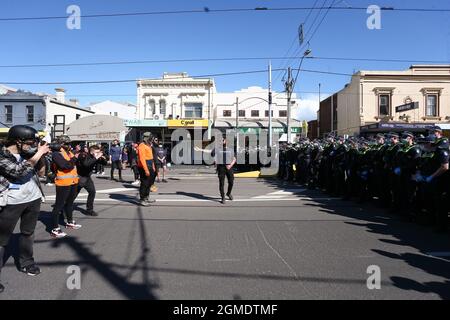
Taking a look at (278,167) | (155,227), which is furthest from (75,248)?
(278,167)

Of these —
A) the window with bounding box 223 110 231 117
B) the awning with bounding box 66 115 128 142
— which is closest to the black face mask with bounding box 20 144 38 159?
the awning with bounding box 66 115 128 142

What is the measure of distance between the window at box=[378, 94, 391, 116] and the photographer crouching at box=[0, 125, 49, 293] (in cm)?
3361

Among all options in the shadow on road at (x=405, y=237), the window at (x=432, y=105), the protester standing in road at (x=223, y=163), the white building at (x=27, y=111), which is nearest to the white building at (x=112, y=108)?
the white building at (x=27, y=111)

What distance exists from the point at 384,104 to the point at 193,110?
58.3 ft

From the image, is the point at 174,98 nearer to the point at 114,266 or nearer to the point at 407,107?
the point at 407,107

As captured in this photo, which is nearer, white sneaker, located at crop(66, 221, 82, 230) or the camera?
the camera

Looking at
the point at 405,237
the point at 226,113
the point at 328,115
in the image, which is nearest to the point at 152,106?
the point at 226,113

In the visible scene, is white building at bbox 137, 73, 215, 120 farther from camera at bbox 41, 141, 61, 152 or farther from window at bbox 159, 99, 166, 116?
camera at bbox 41, 141, 61, 152

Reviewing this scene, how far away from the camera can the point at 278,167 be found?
19.0 meters

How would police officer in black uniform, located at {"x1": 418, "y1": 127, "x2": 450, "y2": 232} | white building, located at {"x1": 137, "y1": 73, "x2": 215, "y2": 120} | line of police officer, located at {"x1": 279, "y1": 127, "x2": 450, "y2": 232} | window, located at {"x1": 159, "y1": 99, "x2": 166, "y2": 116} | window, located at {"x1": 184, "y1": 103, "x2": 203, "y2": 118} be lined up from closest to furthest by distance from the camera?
police officer in black uniform, located at {"x1": 418, "y1": 127, "x2": 450, "y2": 232} → line of police officer, located at {"x1": 279, "y1": 127, "x2": 450, "y2": 232} → white building, located at {"x1": 137, "y1": 73, "x2": 215, "y2": 120} → window, located at {"x1": 184, "y1": 103, "x2": 203, "y2": 118} → window, located at {"x1": 159, "y1": 99, "x2": 166, "y2": 116}

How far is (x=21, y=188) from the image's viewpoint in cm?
429

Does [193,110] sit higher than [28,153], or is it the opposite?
[193,110]

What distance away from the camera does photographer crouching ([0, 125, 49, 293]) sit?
13.5 feet

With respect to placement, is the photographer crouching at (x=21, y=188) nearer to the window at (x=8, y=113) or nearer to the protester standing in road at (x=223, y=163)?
the protester standing in road at (x=223, y=163)
